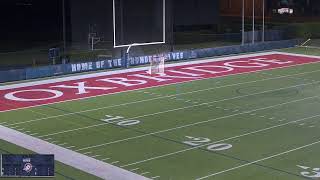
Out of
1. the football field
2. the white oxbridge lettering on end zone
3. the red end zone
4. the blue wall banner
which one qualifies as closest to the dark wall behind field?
the blue wall banner

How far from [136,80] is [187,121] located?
16.1 feet

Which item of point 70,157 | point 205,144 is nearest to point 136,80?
point 205,144

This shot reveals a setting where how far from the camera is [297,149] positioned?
8867 mm

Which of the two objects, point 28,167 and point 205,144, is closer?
point 28,167

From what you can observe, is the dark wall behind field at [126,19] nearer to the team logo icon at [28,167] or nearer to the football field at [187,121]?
the football field at [187,121]

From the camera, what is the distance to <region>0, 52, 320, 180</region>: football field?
8156mm

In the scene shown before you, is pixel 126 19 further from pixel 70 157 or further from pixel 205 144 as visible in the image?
pixel 70 157

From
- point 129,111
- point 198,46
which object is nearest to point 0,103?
point 129,111

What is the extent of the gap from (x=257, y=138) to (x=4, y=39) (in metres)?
11.6

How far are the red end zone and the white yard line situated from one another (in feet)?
7.87

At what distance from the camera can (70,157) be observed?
8508 mm
